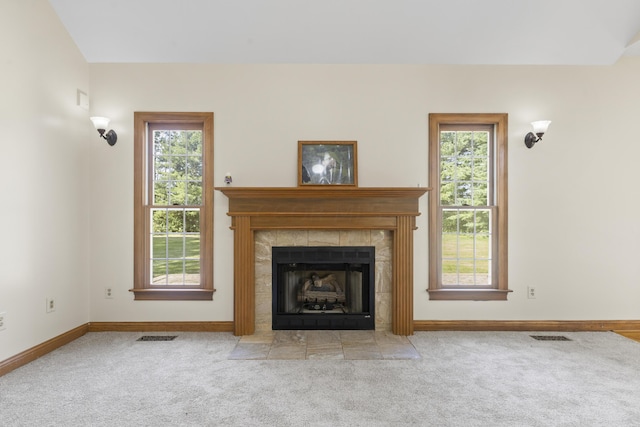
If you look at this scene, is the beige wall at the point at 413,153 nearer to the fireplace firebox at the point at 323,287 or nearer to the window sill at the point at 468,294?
the window sill at the point at 468,294

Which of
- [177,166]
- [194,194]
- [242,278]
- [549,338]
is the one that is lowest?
[549,338]

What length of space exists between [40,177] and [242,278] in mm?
1938

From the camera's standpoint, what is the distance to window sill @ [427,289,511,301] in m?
3.62

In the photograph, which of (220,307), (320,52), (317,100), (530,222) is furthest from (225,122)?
(530,222)

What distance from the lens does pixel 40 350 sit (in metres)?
2.96

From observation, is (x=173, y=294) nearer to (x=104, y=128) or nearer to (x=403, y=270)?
(x=104, y=128)

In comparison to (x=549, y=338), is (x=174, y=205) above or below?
above

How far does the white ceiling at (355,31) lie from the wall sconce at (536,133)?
68cm

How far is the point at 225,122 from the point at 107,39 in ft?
4.33

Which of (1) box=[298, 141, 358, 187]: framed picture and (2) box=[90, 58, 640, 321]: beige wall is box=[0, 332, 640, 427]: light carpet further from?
(1) box=[298, 141, 358, 187]: framed picture

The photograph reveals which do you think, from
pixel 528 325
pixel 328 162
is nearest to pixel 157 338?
pixel 328 162

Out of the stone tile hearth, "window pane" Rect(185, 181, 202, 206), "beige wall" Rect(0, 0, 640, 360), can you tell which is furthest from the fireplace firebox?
"window pane" Rect(185, 181, 202, 206)

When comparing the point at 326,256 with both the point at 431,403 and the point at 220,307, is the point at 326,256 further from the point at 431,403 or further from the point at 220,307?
the point at 431,403

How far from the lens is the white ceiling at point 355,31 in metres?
3.16
